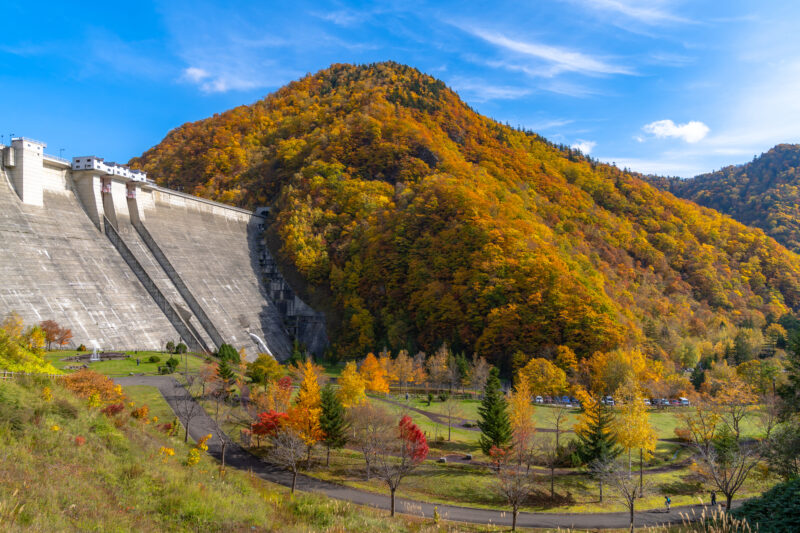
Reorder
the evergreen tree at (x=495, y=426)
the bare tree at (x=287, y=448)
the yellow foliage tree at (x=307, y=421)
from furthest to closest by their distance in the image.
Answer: the evergreen tree at (x=495, y=426) < the yellow foliage tree at (x=307, y=421) < the bare tree at (x=287, y=448)

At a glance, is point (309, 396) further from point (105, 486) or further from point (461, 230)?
point (461, 230)

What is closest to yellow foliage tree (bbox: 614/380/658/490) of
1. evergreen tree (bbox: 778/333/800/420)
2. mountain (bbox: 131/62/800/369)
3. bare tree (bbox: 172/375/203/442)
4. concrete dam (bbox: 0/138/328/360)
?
evergreen tree (bbox: 778/333/800/420)

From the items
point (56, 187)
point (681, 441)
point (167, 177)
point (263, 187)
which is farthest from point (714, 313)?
point (167, 177)

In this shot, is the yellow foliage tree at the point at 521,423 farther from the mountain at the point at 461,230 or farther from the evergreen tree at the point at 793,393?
the mountain at the point at 461,230

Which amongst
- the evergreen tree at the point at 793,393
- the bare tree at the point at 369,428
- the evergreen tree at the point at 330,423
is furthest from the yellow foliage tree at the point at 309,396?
the evergreen tree at the point at 793,393

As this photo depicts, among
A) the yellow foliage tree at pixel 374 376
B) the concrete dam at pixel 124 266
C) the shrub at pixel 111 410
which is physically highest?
the concrete dam at pixel 124 266

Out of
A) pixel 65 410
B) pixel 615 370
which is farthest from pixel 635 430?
pixel 65 410
